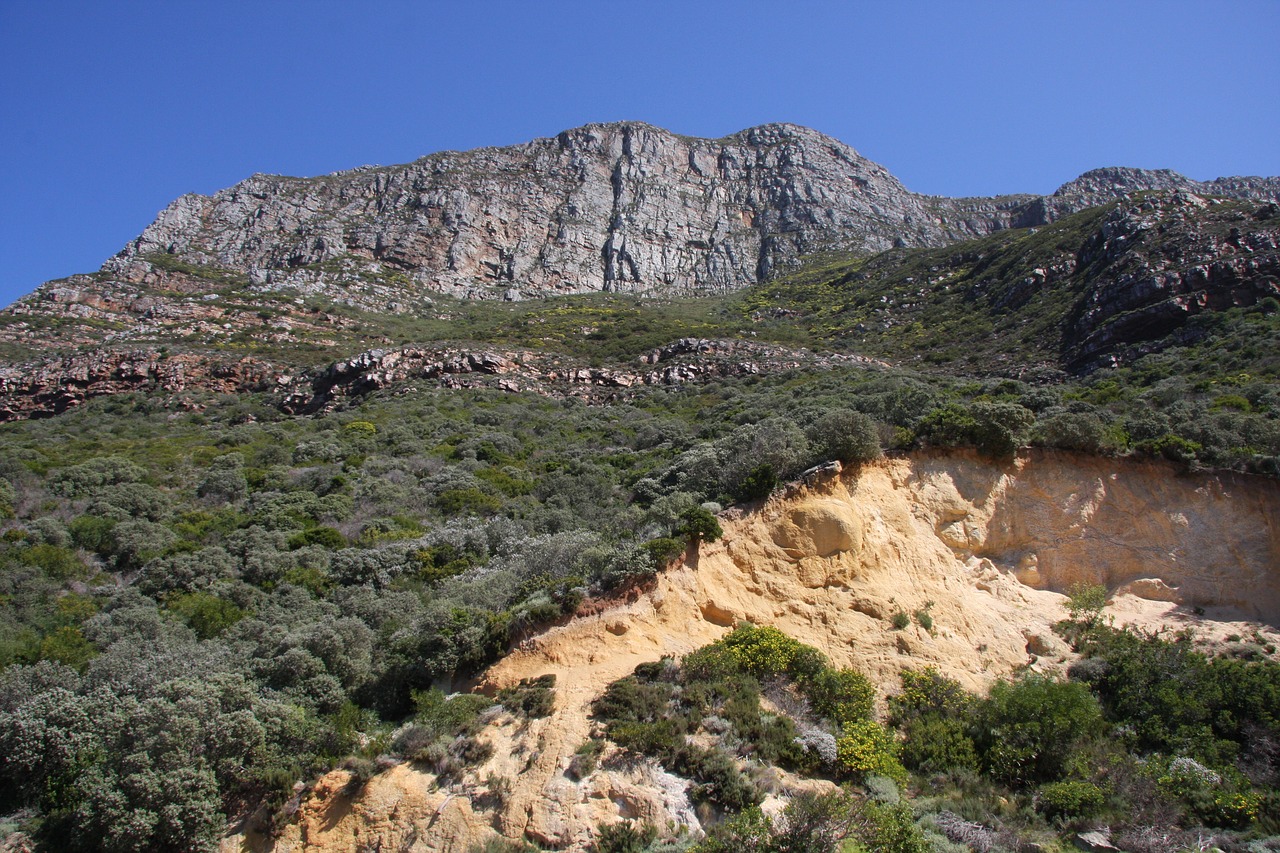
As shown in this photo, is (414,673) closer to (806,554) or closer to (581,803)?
(581,803)

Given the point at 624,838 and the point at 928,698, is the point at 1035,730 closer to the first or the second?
the point at 928,698

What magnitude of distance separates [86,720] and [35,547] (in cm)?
1221

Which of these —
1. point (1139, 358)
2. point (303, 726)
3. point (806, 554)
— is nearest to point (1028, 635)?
point (806, 554)

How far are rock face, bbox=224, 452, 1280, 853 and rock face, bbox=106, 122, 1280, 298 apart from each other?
7430 centimetres

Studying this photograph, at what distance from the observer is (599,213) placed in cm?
10275

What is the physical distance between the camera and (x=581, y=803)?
9.55 meters

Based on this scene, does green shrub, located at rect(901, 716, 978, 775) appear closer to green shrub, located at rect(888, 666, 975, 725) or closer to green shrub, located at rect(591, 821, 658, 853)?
green shrub, located at rect(888, 666, 975, 725)

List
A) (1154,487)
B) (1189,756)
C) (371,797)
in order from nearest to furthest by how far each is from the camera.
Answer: (371,797)
(1189,756)
(1154,487)

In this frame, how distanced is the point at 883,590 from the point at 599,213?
315 ft

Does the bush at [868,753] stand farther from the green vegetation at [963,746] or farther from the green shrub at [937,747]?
the green shrub at [937,747]

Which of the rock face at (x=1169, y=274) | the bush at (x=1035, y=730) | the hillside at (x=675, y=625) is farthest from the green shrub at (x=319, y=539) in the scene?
the rock face at (x=1169, y=274)

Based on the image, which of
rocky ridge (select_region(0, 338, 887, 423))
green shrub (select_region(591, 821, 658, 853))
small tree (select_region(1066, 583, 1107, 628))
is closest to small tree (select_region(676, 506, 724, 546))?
green shrub (select_region(591, 821, 658, 853))

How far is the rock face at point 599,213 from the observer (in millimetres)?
85062

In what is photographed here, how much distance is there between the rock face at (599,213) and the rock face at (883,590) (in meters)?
74.3
